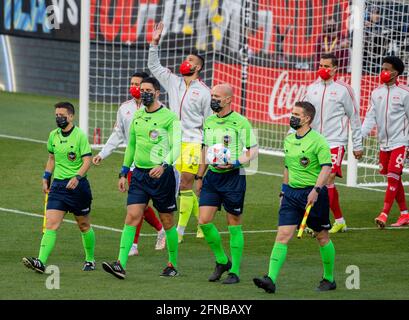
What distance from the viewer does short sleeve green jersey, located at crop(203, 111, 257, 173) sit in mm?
13062

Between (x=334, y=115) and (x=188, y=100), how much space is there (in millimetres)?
2035

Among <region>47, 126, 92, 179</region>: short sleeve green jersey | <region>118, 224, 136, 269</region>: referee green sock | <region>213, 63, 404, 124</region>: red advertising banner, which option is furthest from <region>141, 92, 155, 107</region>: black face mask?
<region>213, 63, 404, 124</region>: red advertising banner

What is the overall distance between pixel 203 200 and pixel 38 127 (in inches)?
575

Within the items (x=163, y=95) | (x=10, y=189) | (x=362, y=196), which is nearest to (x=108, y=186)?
(x=10, y=189)

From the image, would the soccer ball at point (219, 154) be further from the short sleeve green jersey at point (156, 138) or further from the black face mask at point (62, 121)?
the black face mask at point (62, 121)

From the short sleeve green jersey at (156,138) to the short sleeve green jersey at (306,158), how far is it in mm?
1318

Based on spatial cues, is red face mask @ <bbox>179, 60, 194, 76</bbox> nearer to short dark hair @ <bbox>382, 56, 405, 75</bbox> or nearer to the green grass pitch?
the green grass pitch

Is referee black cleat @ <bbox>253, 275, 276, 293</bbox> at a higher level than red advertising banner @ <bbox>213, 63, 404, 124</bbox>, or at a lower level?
lower

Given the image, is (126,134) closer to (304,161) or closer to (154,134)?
(154,134)

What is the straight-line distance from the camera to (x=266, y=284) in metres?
12.0

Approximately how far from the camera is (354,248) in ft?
50.0

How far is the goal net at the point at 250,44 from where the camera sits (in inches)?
985
